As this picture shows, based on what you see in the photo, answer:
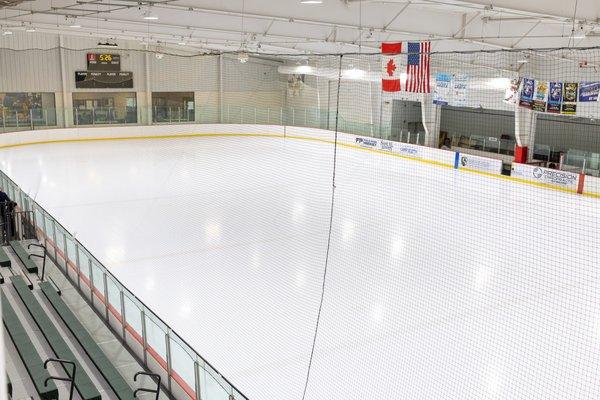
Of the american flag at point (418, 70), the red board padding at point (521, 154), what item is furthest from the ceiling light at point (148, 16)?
the red board padding at point (521, 154)

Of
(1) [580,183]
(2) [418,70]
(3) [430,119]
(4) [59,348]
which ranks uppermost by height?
(2) [418,70]

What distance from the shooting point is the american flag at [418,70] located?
36.0ft

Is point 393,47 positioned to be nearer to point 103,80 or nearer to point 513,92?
point 513,92

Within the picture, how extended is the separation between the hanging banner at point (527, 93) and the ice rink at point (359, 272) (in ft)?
8.52

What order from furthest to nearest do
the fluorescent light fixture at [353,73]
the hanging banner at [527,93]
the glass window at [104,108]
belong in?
the glass window at [104,108]
the fluorescent light fixture at [353,73]
the hanging banner at [527,93]

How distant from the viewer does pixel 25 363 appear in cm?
562

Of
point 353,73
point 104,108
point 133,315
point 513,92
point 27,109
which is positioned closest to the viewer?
point 133,315

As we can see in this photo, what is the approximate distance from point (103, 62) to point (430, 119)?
15.1 meters

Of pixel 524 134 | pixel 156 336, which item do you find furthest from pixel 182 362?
pixel 524 134

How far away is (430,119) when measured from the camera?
22312mm

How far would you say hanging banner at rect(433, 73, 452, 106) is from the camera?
16.5 metres

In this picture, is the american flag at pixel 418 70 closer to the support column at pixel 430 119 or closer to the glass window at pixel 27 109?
the support column at pixel 430 119

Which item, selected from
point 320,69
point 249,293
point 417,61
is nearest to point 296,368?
point 249,293

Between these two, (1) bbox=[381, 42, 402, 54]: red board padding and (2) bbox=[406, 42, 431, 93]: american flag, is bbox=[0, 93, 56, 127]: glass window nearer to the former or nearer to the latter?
(1) bbox=[381, 42, 402, 54]: red board padding
